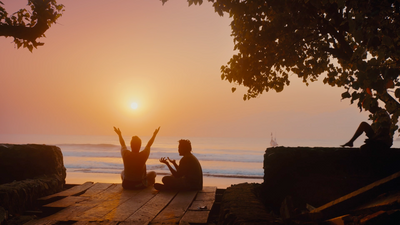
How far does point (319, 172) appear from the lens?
18.1 feet

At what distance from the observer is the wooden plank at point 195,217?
4.82 meters

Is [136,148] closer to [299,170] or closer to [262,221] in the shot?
Answer: [299,170]

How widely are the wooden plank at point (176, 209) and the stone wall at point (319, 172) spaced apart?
1.81 meters

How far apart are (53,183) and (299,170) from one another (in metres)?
7.11

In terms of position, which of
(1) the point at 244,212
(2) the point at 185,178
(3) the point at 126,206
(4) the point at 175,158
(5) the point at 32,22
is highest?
A: (5) the point at 32,22

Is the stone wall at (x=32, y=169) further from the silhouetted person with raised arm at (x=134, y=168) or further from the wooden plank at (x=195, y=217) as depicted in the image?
the wooden plank at (x=195, y=217)

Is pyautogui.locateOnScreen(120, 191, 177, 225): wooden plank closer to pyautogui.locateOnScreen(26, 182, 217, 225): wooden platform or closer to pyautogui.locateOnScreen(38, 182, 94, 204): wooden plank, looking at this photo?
pyautogui.locateOnScreen(26, 182, 217, 225): wooden platform

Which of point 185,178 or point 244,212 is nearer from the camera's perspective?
point 244,212

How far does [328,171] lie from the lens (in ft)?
18.0

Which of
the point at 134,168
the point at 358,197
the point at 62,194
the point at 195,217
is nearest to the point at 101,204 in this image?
the point at 62,194

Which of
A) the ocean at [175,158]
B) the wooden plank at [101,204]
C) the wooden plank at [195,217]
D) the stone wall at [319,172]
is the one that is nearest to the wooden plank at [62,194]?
the wooden plank at [101,204]

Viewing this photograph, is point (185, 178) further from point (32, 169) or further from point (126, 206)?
point (32, 169)

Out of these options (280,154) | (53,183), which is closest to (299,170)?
(280,154)

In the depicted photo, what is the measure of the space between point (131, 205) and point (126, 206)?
0.12m
